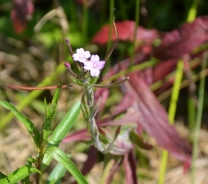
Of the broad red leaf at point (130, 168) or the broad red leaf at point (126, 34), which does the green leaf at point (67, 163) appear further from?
the broad red leaf at point (126, 34)

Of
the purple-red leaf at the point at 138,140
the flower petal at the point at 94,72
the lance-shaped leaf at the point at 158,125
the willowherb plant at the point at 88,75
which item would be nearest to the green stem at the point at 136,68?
the lance-shaped leaf at the point at 158,125

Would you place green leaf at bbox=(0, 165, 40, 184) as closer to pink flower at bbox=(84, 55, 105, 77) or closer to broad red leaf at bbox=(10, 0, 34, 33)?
pink flower at bbox=(84, 55, 105, 77)

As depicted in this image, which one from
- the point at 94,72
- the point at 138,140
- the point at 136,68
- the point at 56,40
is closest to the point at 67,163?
the point at 94,72

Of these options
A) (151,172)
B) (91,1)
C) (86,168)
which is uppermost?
(91,1)

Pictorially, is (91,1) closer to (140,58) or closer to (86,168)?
(140,58)

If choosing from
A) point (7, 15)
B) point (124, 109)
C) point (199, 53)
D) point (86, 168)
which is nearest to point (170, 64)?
point (199, 53)

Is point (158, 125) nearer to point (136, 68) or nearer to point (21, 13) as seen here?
point (136, 68)
